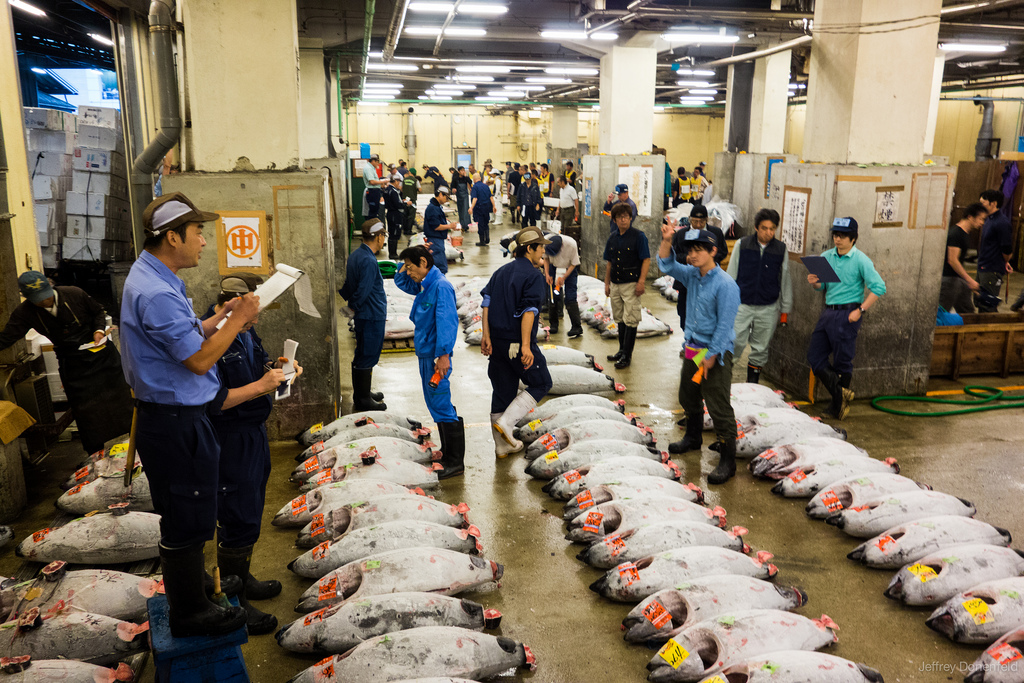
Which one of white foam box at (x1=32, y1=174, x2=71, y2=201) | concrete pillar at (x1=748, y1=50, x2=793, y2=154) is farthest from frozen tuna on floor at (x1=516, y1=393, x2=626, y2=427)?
concrete pillar at (x1=748, y1=50, x2=793, y2=154)

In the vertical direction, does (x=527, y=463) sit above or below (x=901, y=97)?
below

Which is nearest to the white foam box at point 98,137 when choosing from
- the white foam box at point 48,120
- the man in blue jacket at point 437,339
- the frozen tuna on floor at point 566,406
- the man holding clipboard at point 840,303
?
the white foam box at point 48,120

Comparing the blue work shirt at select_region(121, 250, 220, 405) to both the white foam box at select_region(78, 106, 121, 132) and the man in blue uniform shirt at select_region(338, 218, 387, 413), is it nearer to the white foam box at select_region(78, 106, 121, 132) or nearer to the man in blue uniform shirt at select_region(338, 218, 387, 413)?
the man in blue uniform shirt at select_region(338, 218, 387, 413)

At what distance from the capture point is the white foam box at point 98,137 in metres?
13.0

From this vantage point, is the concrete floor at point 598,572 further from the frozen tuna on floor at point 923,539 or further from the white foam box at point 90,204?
the white foam box at point 90,204

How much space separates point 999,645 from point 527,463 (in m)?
3.62

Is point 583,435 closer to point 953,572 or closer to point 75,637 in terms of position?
point 953,572

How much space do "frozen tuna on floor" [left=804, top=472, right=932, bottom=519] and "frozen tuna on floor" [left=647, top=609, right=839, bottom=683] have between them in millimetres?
1775

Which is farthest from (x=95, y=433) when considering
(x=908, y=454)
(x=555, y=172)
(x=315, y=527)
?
(x=555, y=172)

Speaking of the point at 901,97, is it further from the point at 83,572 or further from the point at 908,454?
the point at 83,572

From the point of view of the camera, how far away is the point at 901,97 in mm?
7848

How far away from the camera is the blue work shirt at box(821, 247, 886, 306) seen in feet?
23.9

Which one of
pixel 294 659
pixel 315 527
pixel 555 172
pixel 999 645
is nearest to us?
pixel 999 645

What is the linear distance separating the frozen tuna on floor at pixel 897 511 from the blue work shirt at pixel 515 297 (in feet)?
9.02
